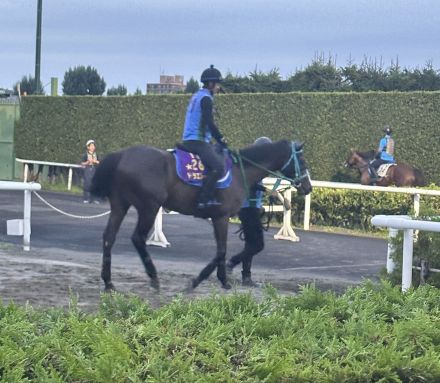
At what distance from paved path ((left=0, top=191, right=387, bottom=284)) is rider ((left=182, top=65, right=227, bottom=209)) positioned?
1743mm

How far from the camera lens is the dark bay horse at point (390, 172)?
802 inches

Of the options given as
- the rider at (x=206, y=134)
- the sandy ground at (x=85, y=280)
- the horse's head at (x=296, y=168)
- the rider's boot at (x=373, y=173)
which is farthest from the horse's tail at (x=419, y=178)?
the rider at (x=206, y=134)

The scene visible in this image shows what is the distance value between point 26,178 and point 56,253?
1393 centimetres

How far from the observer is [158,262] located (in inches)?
488

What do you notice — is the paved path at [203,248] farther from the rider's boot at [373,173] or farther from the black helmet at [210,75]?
the rider's boot at [373,173]

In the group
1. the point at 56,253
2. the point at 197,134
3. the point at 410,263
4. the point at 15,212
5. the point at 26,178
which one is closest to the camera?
the point at 410,263

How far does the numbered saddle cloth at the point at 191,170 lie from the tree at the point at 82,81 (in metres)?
35.6

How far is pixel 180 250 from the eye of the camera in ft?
45.6

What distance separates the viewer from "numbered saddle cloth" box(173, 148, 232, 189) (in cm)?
986

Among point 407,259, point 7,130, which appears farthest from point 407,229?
point 7,130

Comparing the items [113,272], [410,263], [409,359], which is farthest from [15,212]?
[409,359]

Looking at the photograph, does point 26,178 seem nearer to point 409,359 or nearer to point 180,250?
point 180,250

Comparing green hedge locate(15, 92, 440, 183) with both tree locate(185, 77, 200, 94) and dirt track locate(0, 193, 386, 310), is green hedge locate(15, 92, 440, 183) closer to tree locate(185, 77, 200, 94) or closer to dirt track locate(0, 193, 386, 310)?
dirt track locate(0, 193, 386, 310)

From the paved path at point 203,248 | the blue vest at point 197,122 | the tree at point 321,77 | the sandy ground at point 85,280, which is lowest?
the paved path at point 203,248
